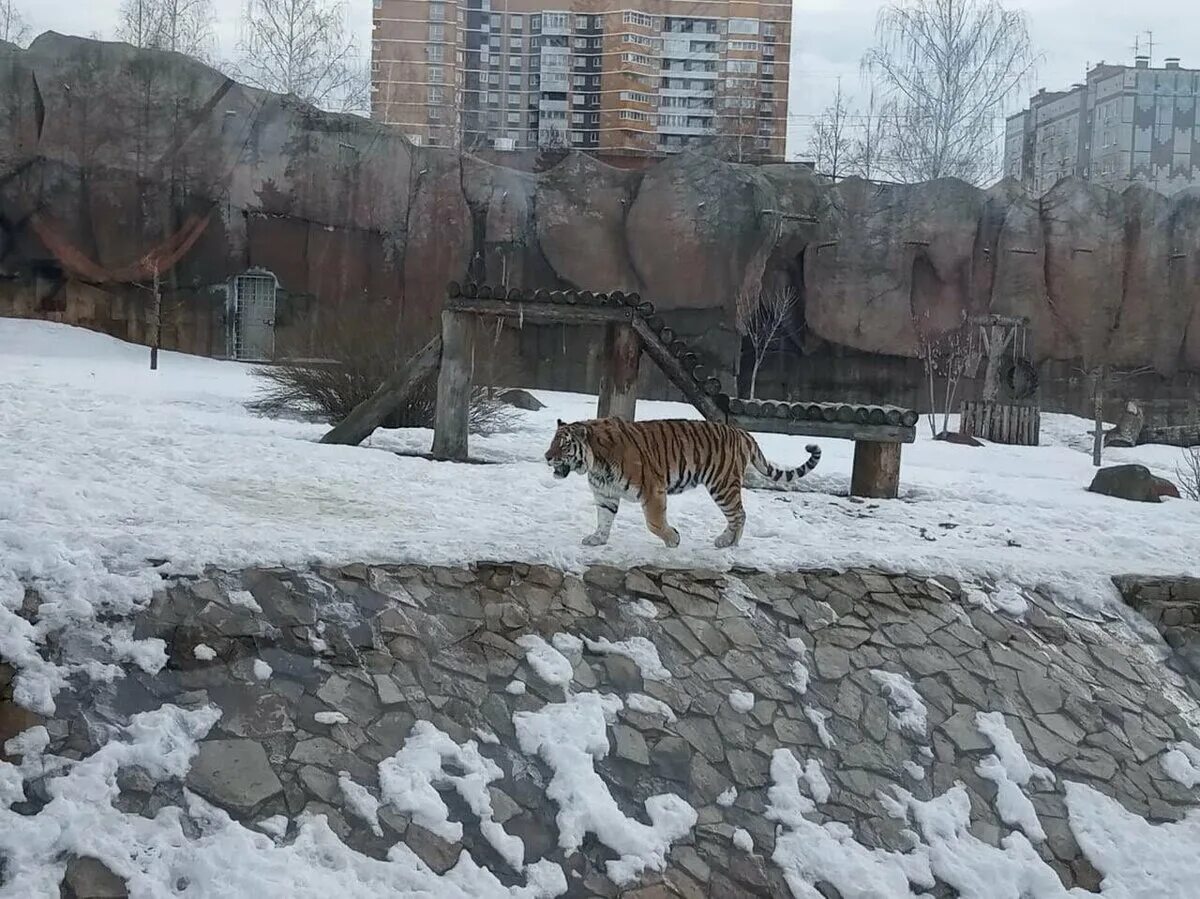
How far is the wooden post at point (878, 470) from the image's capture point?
26.5 feet

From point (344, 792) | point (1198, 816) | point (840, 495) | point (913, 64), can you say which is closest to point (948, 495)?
point (840, 495)

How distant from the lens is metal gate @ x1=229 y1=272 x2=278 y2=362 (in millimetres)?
18500

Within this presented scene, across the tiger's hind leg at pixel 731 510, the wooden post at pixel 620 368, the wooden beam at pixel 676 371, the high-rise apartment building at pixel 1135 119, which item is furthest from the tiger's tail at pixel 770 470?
the high-rise apartment building at pixel 1135 119

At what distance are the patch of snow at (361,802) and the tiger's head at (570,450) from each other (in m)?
2.13

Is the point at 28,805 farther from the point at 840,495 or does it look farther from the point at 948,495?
the point at 948,495

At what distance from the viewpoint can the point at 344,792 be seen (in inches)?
148

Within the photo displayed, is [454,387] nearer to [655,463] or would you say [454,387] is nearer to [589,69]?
[655,463]

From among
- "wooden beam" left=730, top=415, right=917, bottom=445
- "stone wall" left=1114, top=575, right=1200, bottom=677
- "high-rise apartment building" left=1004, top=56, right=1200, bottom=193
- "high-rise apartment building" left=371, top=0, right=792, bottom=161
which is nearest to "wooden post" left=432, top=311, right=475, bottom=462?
"wooden beam" left=730, top=415, right=917, bottom=445

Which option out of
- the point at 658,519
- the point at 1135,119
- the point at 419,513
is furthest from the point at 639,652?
the point at 1135,119

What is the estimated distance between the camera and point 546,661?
182 inches

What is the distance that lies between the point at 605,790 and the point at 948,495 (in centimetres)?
502

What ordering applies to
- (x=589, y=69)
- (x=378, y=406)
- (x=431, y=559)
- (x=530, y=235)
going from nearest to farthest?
(x=431, y=559) < (x=378, y=406) < (x=530, y=235) < (x=589, y=69)

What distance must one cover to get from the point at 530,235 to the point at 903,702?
570 inches

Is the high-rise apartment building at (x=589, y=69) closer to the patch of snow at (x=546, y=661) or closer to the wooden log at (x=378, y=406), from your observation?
the wooden log at (x=378, y=406)
